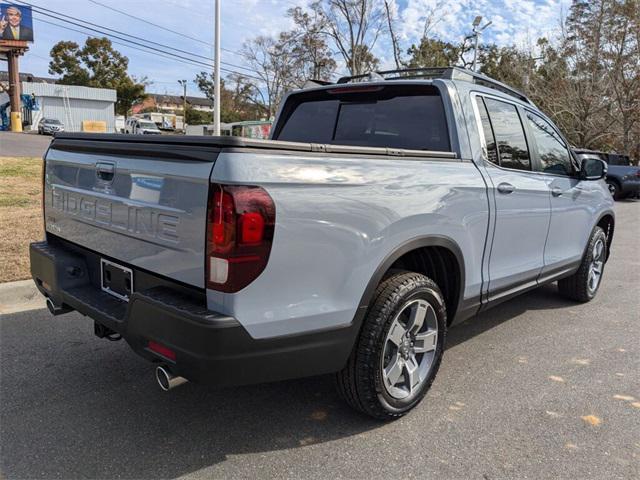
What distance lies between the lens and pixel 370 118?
3.92 metres

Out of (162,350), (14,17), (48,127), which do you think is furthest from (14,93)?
(162,350)

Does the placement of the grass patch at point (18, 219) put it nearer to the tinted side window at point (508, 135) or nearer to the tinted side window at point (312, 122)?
the tinted side window at point (312, 122)

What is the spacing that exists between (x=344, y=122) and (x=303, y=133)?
16.1 inches

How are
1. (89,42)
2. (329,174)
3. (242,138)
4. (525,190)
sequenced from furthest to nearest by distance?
(89,42) < (525,190) < (329,174) < (242,138)

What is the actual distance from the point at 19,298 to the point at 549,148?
16.4 ft

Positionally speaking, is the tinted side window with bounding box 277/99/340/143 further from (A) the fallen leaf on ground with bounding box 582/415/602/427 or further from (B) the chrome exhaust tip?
(A) the fallen leaf on ground with bounding box 582/415/602/427

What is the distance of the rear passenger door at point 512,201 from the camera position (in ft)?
11.9

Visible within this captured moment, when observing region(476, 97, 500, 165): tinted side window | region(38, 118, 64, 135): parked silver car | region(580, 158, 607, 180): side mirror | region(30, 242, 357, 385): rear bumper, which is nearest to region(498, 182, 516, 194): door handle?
region(476, 97, 500, 165): tinted side window

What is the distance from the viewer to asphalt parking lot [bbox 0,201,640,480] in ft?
8.38

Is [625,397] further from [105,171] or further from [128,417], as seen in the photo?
[105,171]

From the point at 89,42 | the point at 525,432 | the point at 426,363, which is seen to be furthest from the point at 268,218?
the point at 89,42

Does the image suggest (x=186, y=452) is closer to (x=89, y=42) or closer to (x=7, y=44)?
(x=7, y=44)

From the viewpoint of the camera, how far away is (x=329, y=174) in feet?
7.91

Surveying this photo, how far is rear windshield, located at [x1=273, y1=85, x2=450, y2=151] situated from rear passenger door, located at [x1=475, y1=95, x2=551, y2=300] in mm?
367
